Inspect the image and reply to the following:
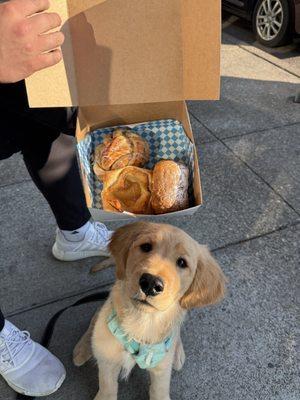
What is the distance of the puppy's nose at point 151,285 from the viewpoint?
149 cm

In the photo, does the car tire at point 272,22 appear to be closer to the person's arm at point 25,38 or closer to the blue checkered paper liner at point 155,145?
the blue checkered paper liner at point 155,145

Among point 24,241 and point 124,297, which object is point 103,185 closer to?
point 124,297

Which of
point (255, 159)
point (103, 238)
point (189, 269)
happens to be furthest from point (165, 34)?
point (255, 159)

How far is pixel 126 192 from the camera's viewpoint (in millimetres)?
1695

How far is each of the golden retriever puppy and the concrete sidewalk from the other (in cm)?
35

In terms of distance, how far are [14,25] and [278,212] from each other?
8.13 ft

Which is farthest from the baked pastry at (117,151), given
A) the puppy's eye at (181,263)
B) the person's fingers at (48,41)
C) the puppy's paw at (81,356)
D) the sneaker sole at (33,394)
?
the sneaker sole at (33,394)

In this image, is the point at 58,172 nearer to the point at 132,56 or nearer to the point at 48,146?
the point at 48,146

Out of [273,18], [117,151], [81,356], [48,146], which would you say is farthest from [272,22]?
[81,356]

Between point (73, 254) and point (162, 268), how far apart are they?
129 centimetres

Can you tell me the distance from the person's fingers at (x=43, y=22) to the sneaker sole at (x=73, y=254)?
1.67 m

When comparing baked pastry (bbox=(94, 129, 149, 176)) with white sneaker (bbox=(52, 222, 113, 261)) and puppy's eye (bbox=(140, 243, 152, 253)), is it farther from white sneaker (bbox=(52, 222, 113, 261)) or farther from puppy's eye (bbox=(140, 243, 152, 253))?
white sneaker (bbox=(52, 222, 113, 261))

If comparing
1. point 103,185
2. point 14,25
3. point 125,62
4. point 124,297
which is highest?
point 14,25

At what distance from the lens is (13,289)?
2.61m
